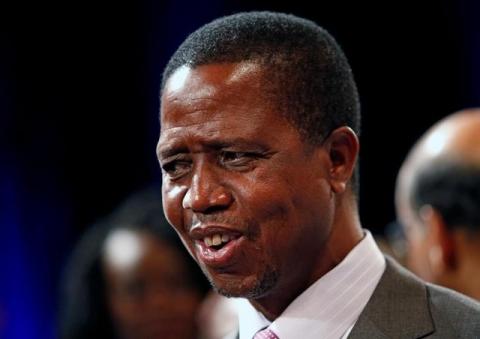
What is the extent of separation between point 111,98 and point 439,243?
3579mm

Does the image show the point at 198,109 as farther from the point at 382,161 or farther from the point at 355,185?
the point at 382,161

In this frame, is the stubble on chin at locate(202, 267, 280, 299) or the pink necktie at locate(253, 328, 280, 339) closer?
the stubble on chin at locate(202, 267, 280, 299)

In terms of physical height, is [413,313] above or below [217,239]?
below

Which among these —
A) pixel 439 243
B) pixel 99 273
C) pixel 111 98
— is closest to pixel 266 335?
pixel 439 243

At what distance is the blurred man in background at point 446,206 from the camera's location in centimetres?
303

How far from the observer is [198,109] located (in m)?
2.34

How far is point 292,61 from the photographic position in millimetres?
2395

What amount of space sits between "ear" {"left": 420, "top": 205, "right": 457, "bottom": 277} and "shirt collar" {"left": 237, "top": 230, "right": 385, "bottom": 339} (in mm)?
669

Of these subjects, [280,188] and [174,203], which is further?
[174,203]

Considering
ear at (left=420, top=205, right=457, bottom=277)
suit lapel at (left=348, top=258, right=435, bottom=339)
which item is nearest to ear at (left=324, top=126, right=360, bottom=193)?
suit lapel at (left=348, top=258, right=435, bottom=339)

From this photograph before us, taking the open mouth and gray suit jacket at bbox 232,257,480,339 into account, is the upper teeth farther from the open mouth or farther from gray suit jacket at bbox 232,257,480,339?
gray suit jacket at bbox 232,257,480,339

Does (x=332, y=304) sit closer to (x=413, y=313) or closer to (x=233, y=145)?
(x=413, y=313)

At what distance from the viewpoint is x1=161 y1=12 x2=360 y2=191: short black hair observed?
92.7 inches

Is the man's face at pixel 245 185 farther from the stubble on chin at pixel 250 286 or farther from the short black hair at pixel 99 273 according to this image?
the short black hair at pixel 99 273
